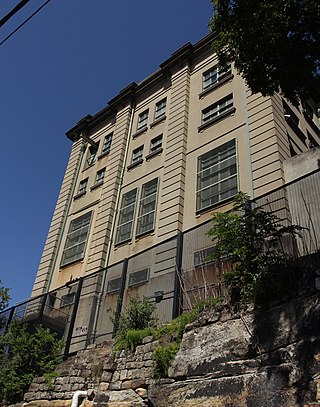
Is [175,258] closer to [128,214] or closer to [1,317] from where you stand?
[1,317]

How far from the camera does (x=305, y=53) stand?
312 inches

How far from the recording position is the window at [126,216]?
18.1 m

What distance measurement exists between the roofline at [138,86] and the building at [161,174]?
71 millimetres

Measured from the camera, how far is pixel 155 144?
20.6m

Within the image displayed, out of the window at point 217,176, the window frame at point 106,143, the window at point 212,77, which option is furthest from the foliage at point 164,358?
the window frame at point 106,143

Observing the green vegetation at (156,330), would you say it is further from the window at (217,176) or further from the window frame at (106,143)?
the window frame at (106,143)

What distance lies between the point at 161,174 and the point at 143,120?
578cm

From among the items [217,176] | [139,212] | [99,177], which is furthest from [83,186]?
[217,176]

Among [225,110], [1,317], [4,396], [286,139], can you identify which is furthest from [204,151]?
[4,396]

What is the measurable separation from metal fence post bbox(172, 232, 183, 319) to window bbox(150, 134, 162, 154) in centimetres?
1097

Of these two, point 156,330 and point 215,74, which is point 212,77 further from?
point 156,330

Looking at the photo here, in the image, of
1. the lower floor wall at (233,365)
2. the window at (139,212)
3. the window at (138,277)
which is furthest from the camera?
the window at (139,212)

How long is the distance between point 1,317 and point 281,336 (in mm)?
10974

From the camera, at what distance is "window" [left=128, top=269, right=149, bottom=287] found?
9812mm
